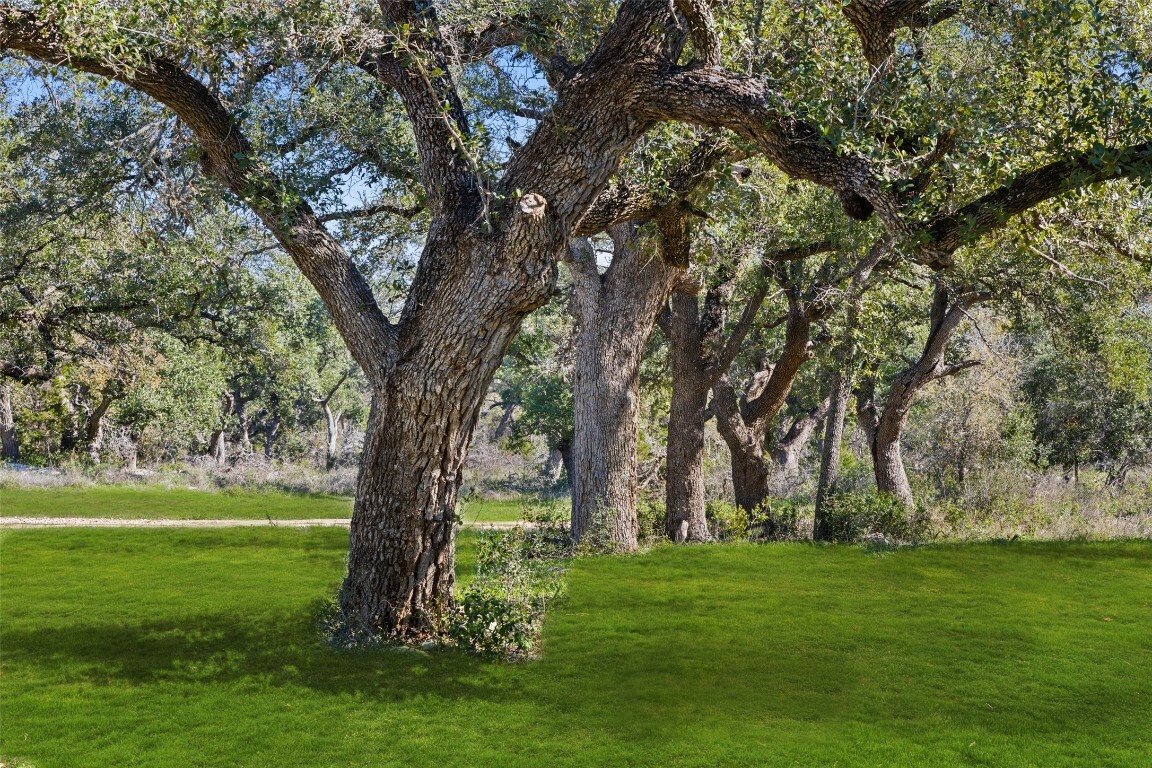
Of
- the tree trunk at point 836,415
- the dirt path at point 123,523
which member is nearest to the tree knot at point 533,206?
the tree trunk at point 836,415

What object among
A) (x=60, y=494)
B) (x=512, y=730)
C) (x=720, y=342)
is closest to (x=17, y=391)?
(x=60, y=494)

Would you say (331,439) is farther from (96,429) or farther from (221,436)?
(96,429)

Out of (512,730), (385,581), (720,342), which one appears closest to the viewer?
(512,730)

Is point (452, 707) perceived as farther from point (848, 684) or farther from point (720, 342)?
point (720, 342)

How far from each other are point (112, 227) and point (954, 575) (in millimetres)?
9711

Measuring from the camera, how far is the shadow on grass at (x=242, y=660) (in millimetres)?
5707

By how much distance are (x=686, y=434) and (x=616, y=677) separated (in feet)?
22.8

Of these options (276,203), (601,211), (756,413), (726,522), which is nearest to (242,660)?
(276,203)

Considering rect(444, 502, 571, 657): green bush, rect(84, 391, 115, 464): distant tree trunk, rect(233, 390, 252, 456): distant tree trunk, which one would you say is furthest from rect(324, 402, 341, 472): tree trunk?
rect(444, 502, 571, 657): green bush

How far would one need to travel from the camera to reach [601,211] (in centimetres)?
760

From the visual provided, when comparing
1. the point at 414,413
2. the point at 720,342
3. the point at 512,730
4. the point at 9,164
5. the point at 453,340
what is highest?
the point at 9,164

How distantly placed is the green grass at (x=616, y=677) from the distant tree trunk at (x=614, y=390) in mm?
1591

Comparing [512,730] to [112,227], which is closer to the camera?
[512,730]

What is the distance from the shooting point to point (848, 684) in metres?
5.99
